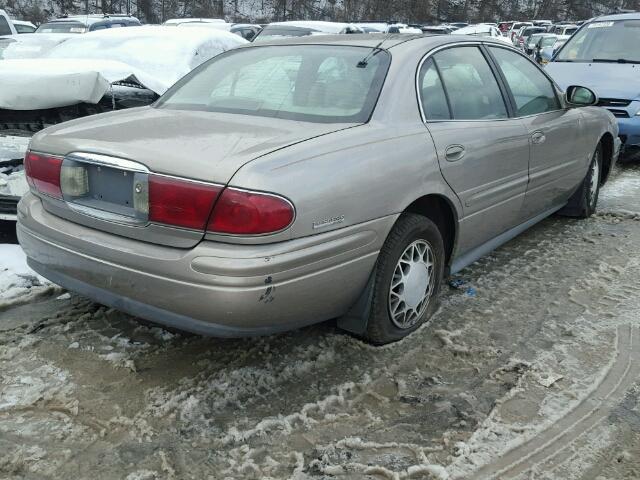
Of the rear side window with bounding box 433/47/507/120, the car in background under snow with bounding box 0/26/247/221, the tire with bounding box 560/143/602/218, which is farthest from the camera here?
the tire with bounding box 560/143/602/218

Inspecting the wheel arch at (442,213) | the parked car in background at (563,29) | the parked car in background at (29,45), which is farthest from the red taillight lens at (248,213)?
the parked car in background at (563,29)

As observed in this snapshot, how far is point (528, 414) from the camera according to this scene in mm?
2605

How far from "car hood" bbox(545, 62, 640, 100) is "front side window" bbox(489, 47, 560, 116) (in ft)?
10.2

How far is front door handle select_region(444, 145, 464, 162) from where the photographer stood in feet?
10.4

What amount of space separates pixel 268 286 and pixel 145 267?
1.67ft

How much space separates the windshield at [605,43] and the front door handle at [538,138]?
184 inches

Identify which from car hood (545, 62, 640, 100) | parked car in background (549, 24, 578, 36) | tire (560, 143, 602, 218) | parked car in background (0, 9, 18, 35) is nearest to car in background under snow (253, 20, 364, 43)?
parked car in background (0, 9, 18, 35)

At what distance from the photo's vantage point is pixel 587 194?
17.1 feet

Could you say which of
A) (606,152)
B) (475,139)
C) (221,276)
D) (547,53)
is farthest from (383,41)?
(547,53)

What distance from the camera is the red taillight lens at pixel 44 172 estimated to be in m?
2.75

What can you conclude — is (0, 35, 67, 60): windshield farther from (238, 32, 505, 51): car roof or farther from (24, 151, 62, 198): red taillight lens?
(24, 151, 62, 198): red taillight lens

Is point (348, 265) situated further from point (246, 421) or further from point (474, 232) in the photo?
point (474, 232)

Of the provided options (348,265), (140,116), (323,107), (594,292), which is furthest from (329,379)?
(594,292)

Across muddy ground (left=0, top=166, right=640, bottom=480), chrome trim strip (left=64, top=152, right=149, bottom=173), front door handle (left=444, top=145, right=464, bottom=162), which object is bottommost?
muddy ground (left=0, top=166, right=640, bottom=480)
